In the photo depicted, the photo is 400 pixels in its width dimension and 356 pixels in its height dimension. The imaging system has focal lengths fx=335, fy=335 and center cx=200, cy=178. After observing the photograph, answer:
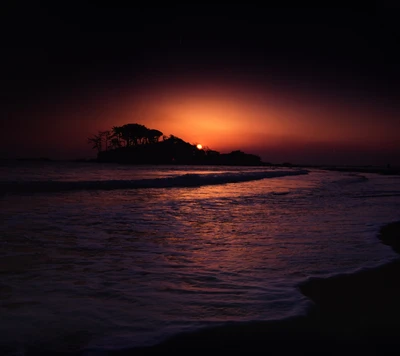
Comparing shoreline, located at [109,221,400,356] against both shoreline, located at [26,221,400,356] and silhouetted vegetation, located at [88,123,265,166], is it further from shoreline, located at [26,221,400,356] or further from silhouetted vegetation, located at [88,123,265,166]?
silhouetted vegetation, located at [88,123,265,166]

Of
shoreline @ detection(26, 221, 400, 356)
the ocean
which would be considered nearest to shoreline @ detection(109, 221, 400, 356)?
shoreline @ detection(26, 221, 400, 356)

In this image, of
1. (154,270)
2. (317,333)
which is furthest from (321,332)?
(154,270)

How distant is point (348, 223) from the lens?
723 cm

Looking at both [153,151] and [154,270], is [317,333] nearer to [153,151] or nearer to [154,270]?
[154,270]

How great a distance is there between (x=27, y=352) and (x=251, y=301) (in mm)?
1773

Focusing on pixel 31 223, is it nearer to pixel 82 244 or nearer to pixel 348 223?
pixel 82 244

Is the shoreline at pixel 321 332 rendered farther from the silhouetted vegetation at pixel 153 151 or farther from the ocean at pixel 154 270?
the silhouetted vegetation at pixel 153 151

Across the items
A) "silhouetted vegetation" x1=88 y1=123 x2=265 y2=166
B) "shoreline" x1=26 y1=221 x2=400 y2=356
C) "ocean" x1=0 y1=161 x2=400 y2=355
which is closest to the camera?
"shoreline" x1=26 y1=221 x2=400 y2=356

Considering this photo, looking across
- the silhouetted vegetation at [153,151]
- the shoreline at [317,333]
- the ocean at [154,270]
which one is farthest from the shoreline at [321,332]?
the silhouetted vegetation at [153,151]

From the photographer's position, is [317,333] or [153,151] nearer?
[317,333]

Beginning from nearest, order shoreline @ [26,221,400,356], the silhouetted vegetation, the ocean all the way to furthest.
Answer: shoreline @ [26,221,400,356]
the ocean
the silhouetted vegetation

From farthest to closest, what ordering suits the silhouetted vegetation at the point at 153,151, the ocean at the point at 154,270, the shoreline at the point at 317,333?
1. the silhouetted vegetation at the point at 153,151
2. the ocean at the point at 154,270
3. the shoreline at the point at 317,333

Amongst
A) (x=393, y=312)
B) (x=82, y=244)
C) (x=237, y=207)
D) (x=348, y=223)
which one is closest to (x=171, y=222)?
(x=82, y=244)

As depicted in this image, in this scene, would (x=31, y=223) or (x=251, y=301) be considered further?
(x=31, y=223)
